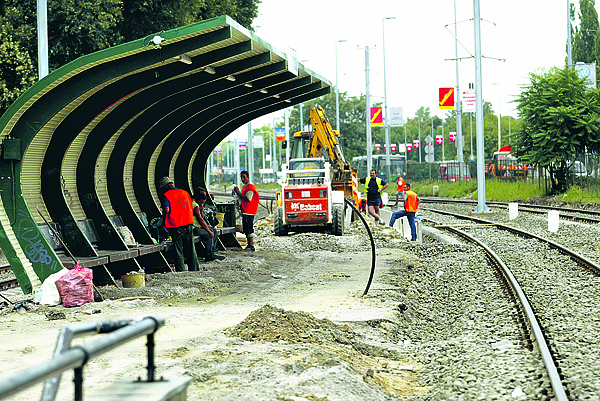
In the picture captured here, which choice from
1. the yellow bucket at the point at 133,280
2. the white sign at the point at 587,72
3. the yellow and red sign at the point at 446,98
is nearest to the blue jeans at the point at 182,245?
the yellow bucket at the point at 133,280

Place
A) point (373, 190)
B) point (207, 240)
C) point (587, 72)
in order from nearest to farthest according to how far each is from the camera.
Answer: point (207, 240) < point (373, 190) < point (587, 72)

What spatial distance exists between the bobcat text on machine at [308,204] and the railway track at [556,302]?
4158 mm

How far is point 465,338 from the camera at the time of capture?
908cm

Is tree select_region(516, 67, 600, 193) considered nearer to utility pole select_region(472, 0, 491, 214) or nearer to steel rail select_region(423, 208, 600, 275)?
utility pole select_region(472, 0, 491, 214)

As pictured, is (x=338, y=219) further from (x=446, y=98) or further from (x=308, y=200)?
(x=446, y=98)

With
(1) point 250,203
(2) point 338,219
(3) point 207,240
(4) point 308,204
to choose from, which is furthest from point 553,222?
(3) point 207,240

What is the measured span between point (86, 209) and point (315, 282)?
167 inches

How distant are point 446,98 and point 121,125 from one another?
34269 mm

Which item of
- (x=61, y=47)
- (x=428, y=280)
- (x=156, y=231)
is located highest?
(x=61, y=47)

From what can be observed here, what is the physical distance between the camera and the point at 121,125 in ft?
43.3

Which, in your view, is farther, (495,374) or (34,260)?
(34,260)

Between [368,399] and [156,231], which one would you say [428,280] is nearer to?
[156,231]

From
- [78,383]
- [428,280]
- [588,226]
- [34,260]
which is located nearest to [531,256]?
[428,280]

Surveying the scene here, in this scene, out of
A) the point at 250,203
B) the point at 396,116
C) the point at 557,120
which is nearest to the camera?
the point at 250,203
